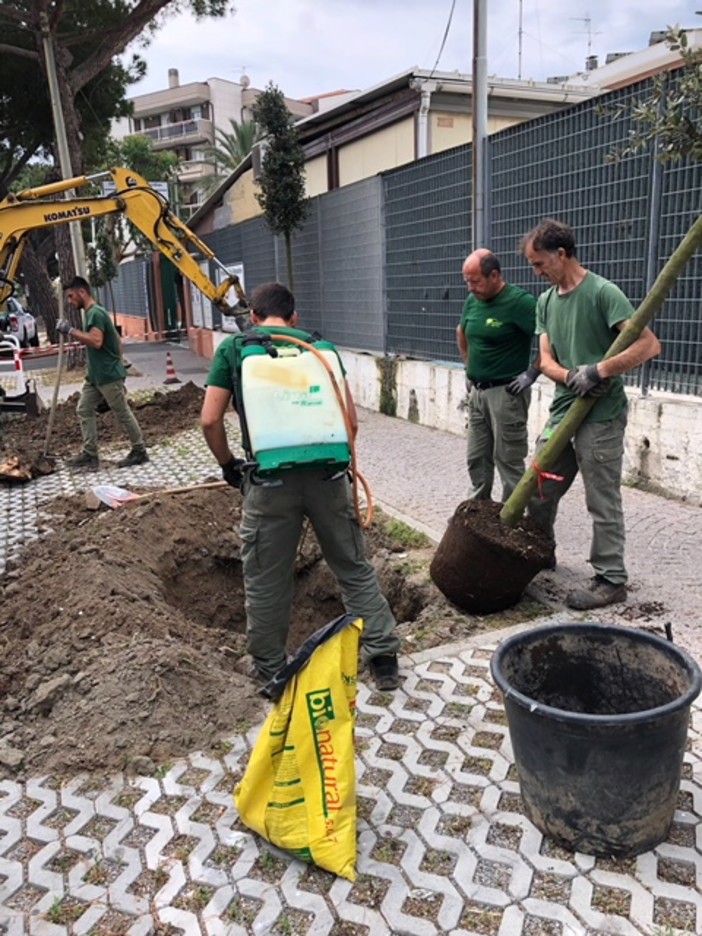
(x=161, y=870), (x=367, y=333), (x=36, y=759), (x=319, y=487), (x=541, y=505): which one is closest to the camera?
(x=161, y=870)

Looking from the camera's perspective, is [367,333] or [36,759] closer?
[36,759]

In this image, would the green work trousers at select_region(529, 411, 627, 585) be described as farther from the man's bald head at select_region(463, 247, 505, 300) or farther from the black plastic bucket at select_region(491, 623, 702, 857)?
the black plastic bucket at select_region(491, 623, 702, 857)

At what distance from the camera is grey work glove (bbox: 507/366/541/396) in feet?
14.9

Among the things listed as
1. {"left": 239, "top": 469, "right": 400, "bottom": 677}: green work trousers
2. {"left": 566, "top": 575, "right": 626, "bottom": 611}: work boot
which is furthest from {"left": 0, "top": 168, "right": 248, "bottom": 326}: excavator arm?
{"left": 566, "top": 575, "right": 626, "bottom": 611}: work boot

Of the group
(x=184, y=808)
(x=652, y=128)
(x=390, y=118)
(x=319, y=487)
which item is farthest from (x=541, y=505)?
(x=390, y=118)

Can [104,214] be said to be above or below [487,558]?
above

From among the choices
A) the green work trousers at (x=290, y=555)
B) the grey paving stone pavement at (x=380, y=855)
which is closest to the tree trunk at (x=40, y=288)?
the green work trousers at (x=290, y=555)

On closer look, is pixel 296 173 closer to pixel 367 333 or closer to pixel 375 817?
pixel 367 333

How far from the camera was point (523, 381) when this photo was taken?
4570 millimetres

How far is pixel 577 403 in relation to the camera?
11.7 ft

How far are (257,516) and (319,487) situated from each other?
30 centimetres

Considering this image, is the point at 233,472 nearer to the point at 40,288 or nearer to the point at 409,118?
the point at 409,118

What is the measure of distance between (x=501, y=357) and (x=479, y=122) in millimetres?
4356

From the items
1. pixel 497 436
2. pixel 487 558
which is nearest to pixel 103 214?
pixel 497 436
